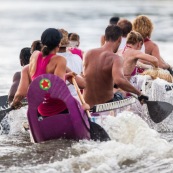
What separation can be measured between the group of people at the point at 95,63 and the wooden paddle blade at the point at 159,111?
437 mm

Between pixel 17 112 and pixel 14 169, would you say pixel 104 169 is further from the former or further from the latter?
pixel 17 112

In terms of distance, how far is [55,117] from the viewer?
982 centimetres

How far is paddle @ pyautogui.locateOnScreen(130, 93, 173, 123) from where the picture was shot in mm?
11877

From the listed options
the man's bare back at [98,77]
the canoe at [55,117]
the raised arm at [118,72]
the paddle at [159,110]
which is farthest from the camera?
the paddle at [159,110]

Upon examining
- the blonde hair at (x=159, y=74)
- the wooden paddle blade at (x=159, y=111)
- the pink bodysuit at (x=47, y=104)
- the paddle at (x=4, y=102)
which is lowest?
the wooden paddle blade at (x=159, y=111)

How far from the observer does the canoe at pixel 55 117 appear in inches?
380

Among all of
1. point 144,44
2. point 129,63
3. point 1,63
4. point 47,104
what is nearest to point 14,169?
point 47,104

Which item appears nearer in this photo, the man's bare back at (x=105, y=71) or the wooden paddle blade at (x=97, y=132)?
the wooden paddle blade at (x=97, y=132)

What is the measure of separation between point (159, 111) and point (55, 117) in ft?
8.57

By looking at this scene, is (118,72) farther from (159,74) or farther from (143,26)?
(143,26)

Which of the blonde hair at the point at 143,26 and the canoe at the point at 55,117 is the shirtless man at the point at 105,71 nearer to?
the canoe at the point at 55,117

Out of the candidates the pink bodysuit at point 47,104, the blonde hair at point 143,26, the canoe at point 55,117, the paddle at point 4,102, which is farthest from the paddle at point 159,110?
the pink bodysuit at point 47,104

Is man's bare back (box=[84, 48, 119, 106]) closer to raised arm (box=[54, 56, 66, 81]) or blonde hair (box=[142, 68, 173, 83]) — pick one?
raised arm (box=[54, 56, 66, 81])

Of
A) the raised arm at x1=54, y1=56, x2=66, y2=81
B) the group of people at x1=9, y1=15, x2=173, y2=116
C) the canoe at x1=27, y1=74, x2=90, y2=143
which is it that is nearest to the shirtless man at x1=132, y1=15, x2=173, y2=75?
the group of people at x1=9, y1=15, x2=173, y2=116
